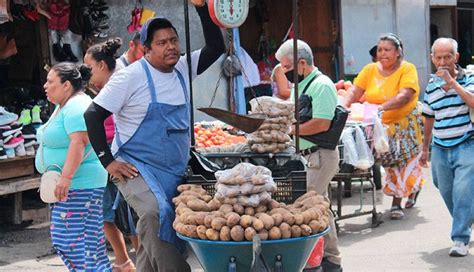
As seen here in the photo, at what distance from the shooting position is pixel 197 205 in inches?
174

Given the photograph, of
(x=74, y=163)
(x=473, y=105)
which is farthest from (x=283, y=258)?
(x=473, y=105)

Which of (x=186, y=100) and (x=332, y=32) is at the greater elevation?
(x=332, y=32)

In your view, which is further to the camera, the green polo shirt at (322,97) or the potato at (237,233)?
the green polo shirt at (322,97)

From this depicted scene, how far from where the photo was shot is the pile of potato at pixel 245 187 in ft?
14.1

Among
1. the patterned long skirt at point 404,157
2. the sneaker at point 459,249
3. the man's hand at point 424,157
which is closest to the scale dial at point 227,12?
the man's hand at point 424,157

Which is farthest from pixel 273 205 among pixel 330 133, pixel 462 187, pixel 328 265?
pixel 462 187

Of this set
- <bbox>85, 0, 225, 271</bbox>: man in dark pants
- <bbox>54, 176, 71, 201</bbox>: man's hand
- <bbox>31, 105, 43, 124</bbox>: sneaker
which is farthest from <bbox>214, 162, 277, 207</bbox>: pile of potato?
<bbox>31, 105, 43, 124</bbox>: sneaker

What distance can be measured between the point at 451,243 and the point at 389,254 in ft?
2.43

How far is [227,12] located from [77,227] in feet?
6.19

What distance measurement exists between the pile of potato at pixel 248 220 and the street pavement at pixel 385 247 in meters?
3.07

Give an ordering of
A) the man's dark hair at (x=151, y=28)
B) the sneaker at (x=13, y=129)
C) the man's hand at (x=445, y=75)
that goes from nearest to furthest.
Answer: the man's dark hair at (x=151, y=28) → the man's hand at (x=445, y=75) → the sneaker at (x=13, y=129)

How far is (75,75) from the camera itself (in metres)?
5.95

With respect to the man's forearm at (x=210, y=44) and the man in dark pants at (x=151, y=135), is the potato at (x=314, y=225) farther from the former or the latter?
the man's forearm at (x=210, y=44)

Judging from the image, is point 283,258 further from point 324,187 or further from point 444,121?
point 444,121
